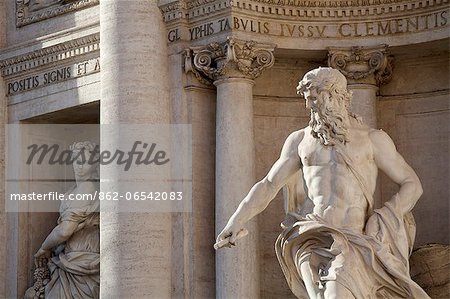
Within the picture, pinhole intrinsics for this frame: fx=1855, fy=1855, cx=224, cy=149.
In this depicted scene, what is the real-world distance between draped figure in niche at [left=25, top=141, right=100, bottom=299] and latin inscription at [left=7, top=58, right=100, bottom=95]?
0.82 m

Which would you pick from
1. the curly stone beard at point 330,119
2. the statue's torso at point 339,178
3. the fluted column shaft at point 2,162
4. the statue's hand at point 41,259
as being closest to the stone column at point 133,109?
the statue's hand at point 41,259

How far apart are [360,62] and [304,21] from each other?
2.54ft

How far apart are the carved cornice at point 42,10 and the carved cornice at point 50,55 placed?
1.45ft

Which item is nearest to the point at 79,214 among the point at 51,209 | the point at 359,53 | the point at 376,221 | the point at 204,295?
the point at 51,209

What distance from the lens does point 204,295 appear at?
19.8m

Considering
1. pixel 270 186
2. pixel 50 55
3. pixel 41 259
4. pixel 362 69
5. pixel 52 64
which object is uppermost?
pixel 50 55

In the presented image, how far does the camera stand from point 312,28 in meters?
20.2

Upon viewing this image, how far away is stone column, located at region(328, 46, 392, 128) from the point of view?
1989 cm

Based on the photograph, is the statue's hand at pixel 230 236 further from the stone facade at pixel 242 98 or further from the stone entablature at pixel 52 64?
the stone entablature at pixel 52 64

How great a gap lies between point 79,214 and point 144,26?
259cm

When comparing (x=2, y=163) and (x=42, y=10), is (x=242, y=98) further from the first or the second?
(x=2, y=163)

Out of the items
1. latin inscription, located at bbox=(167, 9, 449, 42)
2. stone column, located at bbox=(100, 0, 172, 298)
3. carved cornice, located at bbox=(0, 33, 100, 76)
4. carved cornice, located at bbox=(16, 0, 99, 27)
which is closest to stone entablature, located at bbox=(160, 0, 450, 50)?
latin inscription, located at bbox=(167, 9, 449, 42)

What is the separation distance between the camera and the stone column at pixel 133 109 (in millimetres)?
19516

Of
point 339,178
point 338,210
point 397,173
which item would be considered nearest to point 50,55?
point 339,178
